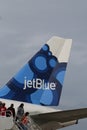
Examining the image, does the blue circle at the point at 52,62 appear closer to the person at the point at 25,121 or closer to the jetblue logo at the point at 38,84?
the jetblue logo at the point at 38,84

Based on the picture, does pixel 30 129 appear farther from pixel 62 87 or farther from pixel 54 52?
pixel 54 52

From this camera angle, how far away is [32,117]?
16.2m

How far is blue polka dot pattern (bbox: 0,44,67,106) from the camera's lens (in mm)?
18438

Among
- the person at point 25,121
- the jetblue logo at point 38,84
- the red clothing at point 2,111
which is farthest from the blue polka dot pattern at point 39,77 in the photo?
the red clothing at point 2,111

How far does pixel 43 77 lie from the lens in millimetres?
19625

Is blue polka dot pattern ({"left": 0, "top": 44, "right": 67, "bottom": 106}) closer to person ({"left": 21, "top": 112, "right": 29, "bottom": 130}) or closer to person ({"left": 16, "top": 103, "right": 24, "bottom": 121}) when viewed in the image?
person ({"left": 16, "top": 103, "right": 24, "bottom": 121})

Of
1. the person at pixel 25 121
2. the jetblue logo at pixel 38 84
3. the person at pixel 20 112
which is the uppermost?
the jetblue logo at pixel 38 84

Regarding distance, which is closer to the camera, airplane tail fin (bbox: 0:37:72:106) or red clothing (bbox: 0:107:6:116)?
red clothing (bbox: 0:107:6:116)

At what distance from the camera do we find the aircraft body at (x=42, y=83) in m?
17.3

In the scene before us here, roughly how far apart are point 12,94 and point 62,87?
3131 mm

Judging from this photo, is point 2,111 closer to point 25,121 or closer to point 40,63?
point 25,121

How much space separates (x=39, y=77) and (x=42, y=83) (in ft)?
1.27

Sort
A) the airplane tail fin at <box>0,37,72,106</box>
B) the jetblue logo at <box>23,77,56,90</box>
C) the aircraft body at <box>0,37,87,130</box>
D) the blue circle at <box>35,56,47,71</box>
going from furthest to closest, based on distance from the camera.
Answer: the blue circle at <box>35,56,47,71</box>
the jetblue logo at <box>23,77,56,90</box>
the airplane tail fin at <box>0,37,72,106</box>
the aircraft body at <box>0,37,87,130</box>

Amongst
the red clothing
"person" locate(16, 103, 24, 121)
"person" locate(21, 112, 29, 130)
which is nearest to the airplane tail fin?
"person" locate(16, 103, 24, 121)
